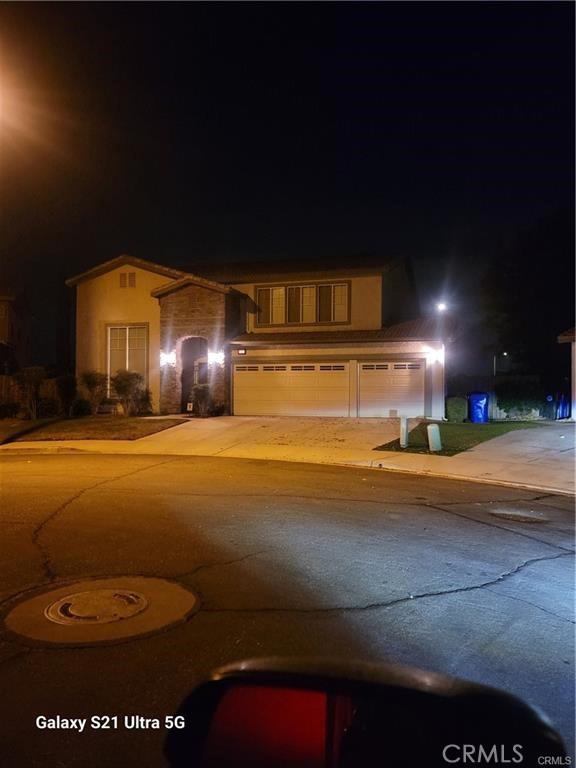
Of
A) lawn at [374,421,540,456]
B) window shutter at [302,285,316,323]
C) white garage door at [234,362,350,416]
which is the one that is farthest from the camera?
window shutter at [302,285,316,323]

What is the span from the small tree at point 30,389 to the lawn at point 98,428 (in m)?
1.08

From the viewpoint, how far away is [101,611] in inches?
211

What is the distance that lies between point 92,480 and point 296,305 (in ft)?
53.6

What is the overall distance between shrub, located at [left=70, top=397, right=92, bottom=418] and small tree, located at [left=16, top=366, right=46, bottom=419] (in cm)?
151

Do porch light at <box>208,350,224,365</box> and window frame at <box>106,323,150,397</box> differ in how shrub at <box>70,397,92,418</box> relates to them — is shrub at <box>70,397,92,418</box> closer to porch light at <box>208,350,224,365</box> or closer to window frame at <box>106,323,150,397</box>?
window frame at <box>106,323,150,397</box>

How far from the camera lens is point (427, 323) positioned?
2636cm

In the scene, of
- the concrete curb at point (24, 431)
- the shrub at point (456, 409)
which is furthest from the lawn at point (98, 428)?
the shrub at point (456, 409)

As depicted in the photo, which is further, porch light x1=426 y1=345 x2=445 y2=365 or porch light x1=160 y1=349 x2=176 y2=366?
porch light x1=160 y1=349 x2=176 y2=366

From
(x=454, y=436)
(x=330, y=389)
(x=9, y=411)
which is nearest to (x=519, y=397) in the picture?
(x=330, y=389)

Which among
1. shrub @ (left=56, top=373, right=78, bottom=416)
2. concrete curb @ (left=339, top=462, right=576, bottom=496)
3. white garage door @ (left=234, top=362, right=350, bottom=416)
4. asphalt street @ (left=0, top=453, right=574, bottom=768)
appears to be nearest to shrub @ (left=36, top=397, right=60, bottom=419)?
shrub @ (left=56, top=373, right=78, bottom=416)

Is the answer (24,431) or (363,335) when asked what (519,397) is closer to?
(363,335)

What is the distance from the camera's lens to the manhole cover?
16.1 ft

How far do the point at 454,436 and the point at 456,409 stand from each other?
465cm

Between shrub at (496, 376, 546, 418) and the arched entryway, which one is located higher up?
the arched entryway
